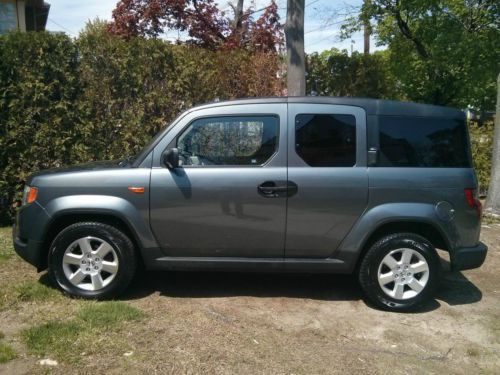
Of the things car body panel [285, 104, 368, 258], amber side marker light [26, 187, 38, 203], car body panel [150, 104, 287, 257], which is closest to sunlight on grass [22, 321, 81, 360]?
car body panel [150, 104, 287, 257]

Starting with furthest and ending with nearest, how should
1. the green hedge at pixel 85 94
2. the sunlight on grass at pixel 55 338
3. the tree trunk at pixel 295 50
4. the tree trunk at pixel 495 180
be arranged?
the tree trunk at pixel 495 180
the tree trunk at pixel 295 50
the green hedge at pixel 85 94
the sunlight on grass at pixel 55 338

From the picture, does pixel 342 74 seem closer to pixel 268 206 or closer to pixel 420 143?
pixel 420 143

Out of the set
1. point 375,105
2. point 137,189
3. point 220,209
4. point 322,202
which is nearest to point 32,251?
point 137,189

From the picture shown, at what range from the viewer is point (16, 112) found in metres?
7.26

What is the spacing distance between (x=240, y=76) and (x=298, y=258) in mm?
4634

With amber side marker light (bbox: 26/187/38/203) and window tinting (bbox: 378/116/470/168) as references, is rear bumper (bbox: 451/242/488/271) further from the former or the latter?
amber side marker light (bbox: 26/187/38/203)

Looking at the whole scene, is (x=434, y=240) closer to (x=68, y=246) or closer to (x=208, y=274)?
(x=208, y=274)

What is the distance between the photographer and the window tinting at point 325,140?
14.9ft

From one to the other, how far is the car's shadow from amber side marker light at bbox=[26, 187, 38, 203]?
35.7 inches

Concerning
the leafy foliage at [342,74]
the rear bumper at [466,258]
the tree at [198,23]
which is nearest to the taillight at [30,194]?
the rear bumper at [466,258]

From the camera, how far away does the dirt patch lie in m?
3.62

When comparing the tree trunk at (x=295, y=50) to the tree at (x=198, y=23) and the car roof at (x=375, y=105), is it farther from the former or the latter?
the tree at (x=198, y=23)

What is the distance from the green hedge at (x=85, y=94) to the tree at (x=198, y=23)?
916 centimetres

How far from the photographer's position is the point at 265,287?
511 cm
